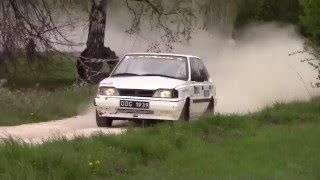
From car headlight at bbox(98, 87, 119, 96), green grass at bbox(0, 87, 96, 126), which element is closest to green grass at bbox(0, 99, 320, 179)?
car headlight at bbox(98, 87, 119, 96)

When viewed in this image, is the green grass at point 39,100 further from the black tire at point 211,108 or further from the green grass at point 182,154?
the green grass at point 182,154

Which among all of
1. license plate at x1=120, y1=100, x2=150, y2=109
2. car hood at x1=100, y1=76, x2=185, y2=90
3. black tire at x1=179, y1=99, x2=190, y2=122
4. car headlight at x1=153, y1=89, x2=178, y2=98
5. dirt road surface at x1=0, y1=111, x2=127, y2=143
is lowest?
dirt road surface at x1=0, y1=111, x2=127, y2=143

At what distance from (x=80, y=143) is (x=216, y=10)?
32.7 m

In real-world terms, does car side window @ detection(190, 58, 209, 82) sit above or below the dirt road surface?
above

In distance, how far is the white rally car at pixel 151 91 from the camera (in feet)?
43.9

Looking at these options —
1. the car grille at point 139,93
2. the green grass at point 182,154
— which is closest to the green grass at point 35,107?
the car grille at point 139,93

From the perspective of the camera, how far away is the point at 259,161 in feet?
32.4

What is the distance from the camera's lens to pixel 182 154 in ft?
33.0

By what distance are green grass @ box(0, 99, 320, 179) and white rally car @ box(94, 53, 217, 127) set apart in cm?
86

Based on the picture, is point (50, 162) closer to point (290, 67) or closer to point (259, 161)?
point (259, 161)

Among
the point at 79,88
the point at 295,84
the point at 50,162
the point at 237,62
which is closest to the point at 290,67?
the point at 295,84

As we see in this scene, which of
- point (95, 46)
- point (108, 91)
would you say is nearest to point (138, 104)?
point (108, 91)

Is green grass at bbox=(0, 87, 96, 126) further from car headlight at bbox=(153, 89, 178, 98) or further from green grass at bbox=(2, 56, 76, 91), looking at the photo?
green grass at bbox=(2, 56, 76, 91)

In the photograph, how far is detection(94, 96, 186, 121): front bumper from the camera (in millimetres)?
13344
